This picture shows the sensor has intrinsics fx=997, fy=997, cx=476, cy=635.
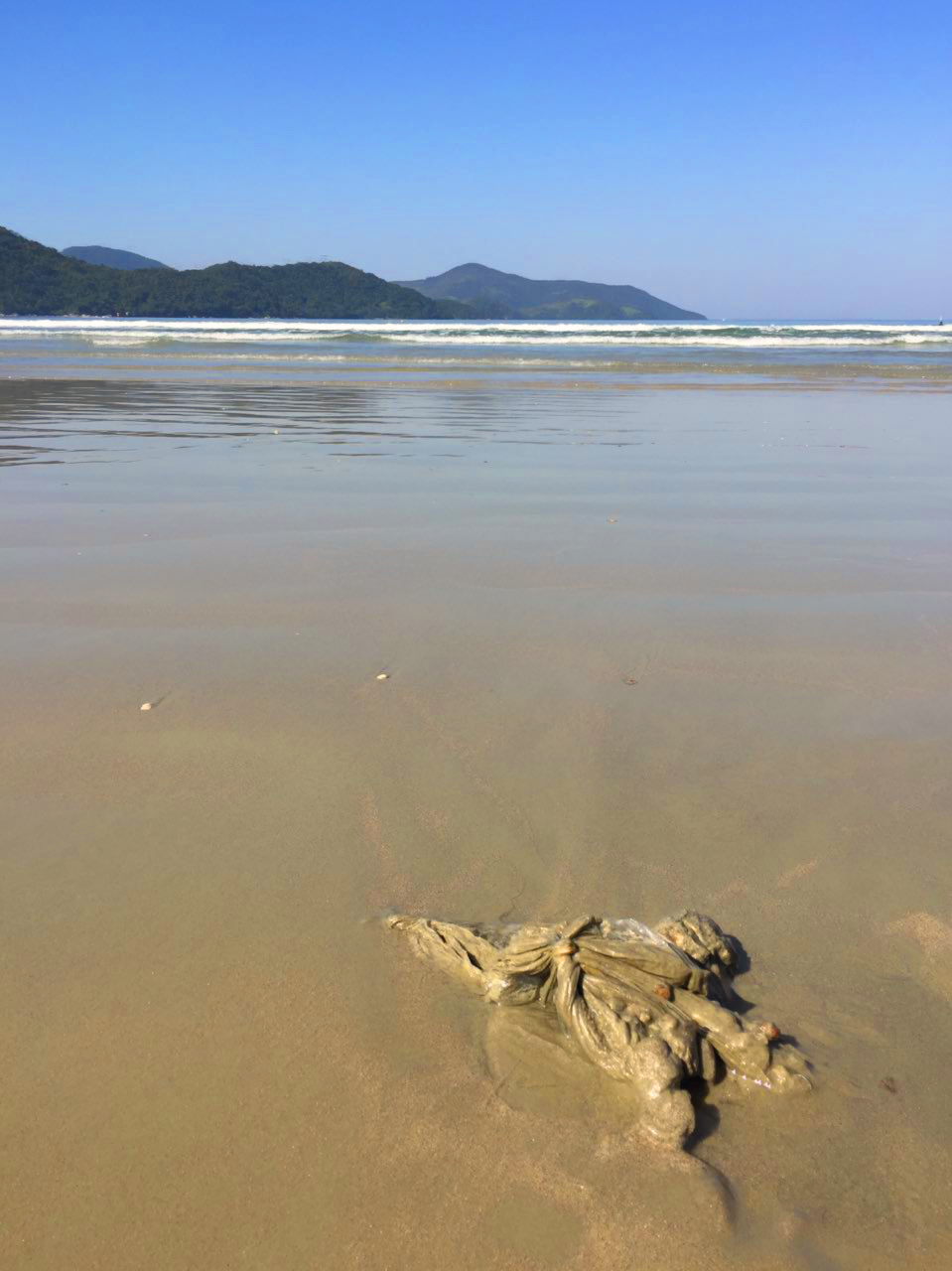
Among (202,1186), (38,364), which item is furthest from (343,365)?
(202,1186)

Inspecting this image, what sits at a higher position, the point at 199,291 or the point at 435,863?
the point at 435,863

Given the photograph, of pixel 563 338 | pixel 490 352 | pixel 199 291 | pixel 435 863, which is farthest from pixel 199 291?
pixel 435 863

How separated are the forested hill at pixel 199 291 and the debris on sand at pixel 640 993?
88.0 m

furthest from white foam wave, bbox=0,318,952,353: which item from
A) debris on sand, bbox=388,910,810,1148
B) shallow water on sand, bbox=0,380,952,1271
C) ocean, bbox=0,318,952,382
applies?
debris on sand, bbox=388,910,810,1148

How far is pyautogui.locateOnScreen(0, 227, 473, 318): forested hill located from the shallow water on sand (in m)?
85.1

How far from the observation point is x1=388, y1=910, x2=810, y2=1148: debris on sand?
196cm

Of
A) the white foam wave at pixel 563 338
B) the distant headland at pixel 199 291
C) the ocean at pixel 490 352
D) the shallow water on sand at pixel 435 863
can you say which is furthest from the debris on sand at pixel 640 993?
the distant headland at pixel 199 291

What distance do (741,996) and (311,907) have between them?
105 cm

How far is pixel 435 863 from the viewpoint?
107 inches

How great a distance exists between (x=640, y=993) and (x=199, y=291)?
313 ft

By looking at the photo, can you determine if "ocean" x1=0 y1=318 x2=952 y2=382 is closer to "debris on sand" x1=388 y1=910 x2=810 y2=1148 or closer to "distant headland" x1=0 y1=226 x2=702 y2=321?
"debris on sand" x1=388 y1=910 x2=810 y2=1148

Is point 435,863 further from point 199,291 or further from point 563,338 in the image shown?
point 199,291

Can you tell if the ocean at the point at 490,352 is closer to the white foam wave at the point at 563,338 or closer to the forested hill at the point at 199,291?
the white foam wave at the point at 563,338

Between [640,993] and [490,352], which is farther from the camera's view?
[490,352]
